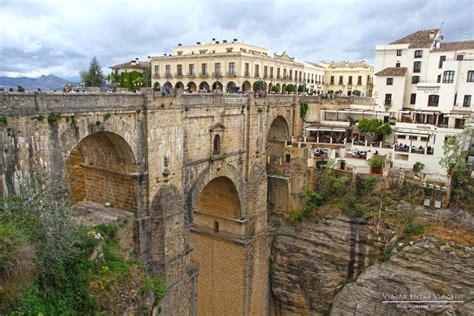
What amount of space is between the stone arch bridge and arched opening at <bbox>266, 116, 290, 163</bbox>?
A: 3.2 inches

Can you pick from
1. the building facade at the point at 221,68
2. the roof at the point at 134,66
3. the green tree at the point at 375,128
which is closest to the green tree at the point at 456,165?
the green tree at the point at 375,128

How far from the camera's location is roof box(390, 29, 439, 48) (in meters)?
33.6

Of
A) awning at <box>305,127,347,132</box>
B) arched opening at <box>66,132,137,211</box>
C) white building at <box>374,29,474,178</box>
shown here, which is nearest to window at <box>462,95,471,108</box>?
white building at <box>374,29,474,178</box>

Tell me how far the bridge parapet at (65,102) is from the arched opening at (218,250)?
353 inches

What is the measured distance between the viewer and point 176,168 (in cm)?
1666

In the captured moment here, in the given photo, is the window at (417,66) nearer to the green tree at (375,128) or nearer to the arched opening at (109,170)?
the green tree at (375,128)

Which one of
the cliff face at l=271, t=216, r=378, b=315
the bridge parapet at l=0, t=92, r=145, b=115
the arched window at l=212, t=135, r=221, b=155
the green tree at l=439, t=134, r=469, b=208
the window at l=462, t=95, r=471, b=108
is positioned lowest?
the cliff face at l=271, t=216, r=378, b=315

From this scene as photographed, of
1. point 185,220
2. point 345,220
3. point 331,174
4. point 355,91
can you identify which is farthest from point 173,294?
point 355,91

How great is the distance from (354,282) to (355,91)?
37.5 m

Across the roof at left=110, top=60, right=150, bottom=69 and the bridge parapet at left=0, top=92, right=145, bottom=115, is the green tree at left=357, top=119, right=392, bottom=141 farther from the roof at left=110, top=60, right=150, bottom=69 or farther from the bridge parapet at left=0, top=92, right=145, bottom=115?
the roof at left=110, top=60, right=150, bottom=69

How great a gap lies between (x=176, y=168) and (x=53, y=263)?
23.8ft

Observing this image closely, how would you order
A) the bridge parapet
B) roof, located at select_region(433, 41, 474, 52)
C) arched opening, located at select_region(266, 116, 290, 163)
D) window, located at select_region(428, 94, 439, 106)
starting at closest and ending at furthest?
the bridge parapet → arched opening, located at select_region(266, 116, 290, 163) → roof, located at select_region(433, 41, 474, 52) → window, located at select_region(428, 94, 439, 106)

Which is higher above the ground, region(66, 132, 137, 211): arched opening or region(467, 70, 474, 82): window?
region(467, 70, 474, 82): window

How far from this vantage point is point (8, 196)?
10461mm
